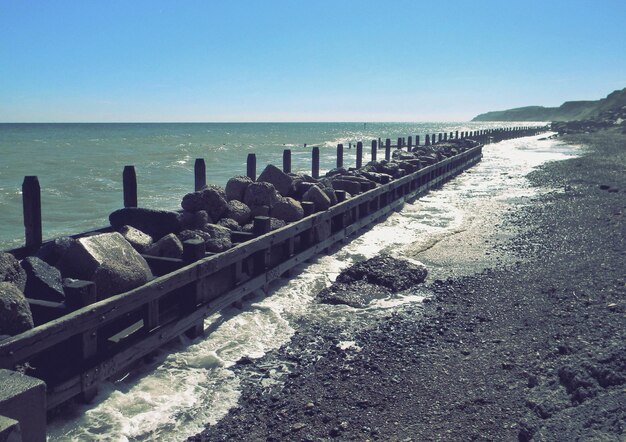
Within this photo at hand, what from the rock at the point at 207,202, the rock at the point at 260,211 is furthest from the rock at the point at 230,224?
the rock at the point at 260,211

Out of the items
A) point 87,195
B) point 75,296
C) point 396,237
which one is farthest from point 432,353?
point 87,195

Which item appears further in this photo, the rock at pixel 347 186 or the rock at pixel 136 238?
the rock at pixel 347 186

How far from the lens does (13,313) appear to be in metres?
4.34

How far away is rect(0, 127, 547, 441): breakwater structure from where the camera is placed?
4.30m

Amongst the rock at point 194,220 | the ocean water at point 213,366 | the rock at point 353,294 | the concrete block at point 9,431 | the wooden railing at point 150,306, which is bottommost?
the ocean water at point 213,366

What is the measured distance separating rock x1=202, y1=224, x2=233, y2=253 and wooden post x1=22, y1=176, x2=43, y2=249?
2075 millimetres

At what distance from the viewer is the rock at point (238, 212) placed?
28.6 feet

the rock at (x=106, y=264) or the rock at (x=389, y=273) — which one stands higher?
the rock at (x=106, y=264)

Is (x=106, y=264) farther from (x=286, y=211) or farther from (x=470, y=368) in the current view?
(x=286, y=211)

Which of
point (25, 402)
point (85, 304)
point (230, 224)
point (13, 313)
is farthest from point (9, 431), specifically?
point (230, 224)

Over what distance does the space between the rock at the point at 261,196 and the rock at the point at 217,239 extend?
170cm

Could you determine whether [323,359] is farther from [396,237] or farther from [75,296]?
[396,237]

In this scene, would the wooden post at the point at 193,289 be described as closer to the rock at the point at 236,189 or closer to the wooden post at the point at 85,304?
the wooden post at the point at 85,304

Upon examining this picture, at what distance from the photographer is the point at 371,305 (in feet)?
24.1
